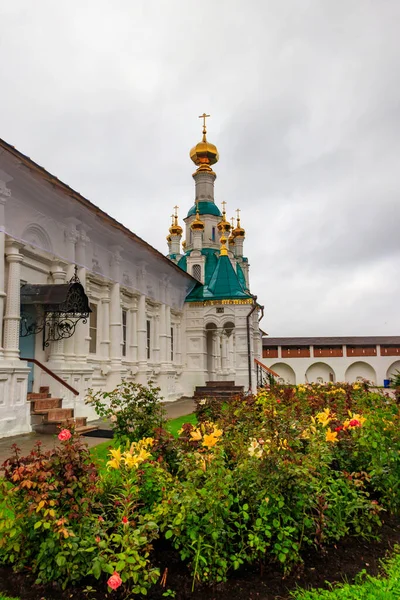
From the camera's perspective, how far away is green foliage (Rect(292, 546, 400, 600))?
3.05 metres

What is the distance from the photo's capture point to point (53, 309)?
406 inches

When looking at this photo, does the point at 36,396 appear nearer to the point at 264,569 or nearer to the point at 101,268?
the point at 101,268

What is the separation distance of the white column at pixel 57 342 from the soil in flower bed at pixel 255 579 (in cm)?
775

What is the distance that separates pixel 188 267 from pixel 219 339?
15.5 feet

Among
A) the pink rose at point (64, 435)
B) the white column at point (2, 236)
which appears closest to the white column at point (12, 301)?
the white column at point (2, 236)

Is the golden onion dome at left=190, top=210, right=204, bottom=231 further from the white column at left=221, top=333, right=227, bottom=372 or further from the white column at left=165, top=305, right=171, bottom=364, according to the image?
the white column at left=165, top=305, right=171, bottom=364

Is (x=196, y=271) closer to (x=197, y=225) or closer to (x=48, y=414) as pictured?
(x=197, y=225)

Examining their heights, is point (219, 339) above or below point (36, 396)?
above

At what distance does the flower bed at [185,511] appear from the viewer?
308cm

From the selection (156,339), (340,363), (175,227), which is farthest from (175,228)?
(340,363)

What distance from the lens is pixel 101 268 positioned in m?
13.8

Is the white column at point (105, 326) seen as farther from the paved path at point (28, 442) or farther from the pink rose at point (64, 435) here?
the pink rose at point (64, 435)

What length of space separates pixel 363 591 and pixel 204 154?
26.1 meters

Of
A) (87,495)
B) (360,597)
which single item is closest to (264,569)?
(360,597)
